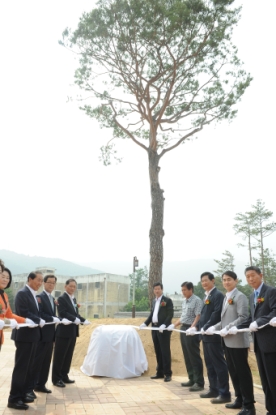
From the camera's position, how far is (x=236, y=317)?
15.4 ft

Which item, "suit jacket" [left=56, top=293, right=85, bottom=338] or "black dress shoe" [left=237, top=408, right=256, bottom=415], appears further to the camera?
"suit jacket" [left=56, top=293, right=85, bottom=338]

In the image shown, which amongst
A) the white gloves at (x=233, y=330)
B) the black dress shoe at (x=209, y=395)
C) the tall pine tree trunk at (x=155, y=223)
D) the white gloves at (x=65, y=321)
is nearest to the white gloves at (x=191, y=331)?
the black dress shoe at (x=209, y=395)

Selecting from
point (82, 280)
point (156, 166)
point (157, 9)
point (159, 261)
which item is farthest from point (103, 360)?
point (82, 280)

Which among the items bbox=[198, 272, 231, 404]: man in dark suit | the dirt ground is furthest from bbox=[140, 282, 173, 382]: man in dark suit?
bbox=[198, 272, 231, 404]: man in dark suit

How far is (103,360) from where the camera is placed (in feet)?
22.2

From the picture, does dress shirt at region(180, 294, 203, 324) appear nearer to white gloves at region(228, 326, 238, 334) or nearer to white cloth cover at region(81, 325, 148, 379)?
white cloth cover at region(81, 325, 148, 379)

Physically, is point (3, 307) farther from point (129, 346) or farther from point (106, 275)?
point (106, 275)

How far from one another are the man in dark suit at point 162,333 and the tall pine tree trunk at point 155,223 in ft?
10.6

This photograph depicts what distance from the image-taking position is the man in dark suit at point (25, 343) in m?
4.41

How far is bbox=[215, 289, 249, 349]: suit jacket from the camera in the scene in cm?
443

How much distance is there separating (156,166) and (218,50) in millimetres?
3857

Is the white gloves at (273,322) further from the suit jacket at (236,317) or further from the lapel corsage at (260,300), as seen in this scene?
the suit jacket at (236,317)

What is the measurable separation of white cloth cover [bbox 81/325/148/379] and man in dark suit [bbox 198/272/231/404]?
1859 millimetres

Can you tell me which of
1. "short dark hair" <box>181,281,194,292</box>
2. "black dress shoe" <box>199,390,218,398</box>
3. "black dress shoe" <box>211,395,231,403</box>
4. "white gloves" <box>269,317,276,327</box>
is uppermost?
"short dark hair" <box>181,281,194,292</box>
